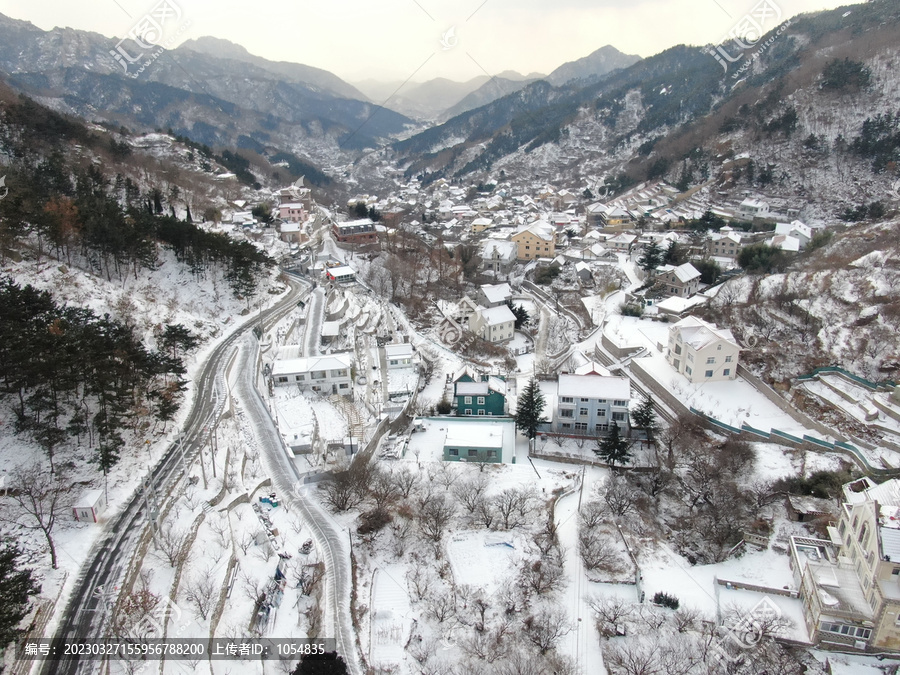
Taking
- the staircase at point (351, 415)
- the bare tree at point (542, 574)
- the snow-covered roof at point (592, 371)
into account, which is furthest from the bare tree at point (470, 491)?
the snow-covered roof at point (592, 371)

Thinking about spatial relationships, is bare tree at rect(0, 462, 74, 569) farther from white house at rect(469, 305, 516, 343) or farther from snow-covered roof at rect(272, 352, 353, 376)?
white house at rect(469, 305, 516, 343)

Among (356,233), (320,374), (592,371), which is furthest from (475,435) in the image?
(356,233)

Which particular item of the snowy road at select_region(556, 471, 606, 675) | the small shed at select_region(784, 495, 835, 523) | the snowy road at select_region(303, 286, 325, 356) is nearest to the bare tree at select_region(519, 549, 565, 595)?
the snowy road at select_region(556, 471, 606, 675)

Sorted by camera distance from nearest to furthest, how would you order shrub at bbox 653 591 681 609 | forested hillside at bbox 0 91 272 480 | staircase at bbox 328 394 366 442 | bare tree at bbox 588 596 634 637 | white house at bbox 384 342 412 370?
bare tree at bbox 588 596 634 637
shrub at bbox 653 591 681 609
forested hillside at bbox 0 91 272 480
staircase at bbox 328 394 366 442
white house at bbox 384 342 412 370

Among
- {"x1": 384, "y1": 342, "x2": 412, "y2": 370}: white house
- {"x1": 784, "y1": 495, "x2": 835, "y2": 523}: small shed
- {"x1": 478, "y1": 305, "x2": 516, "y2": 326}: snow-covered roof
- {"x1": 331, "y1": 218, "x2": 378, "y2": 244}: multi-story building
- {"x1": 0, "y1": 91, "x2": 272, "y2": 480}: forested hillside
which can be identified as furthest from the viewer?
{"x1": 331, "y1": 218, "x2": 378, "y2": 244}: multi-story building

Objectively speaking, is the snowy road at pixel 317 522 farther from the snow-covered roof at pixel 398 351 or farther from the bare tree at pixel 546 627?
the snow-covered roof at pixel 398 351

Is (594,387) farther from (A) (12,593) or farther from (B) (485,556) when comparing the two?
(A) (12,593)
